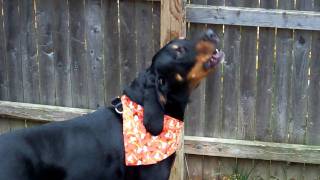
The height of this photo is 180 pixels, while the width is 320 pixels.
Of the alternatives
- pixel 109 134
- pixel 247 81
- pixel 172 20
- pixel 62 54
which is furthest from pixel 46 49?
pixel 109 134

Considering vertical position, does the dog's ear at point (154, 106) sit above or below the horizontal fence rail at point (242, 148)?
above

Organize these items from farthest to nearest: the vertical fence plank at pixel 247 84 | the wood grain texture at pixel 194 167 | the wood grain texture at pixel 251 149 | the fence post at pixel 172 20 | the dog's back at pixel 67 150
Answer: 1. the wood grain texture at pixel 194 167
2. the wood grain texture at pixel 251 149
3. the vertical fence plank at pixel 247 84
4. the fence post at pixel 172 20
5. the dog's back at pixel 67 150

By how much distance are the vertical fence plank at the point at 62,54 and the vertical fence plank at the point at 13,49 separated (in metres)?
0.42

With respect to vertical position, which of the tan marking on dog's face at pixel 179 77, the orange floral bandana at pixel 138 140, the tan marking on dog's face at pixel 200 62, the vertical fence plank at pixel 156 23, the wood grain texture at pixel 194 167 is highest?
the vertical fence plank at pixel 156 23

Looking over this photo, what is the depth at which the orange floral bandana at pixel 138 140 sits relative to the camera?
414cm

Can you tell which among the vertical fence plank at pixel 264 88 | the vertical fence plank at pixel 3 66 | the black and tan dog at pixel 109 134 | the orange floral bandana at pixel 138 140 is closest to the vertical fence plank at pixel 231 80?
the vertical fence plank at pixel 264 88

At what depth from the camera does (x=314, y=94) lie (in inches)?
223

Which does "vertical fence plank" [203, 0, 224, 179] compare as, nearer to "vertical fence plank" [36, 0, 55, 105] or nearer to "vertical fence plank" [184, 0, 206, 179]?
"vertical fence plank" [184, 0, 206, 179]

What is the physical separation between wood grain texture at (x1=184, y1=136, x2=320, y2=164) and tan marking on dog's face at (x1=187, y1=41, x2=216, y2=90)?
5.63 ft

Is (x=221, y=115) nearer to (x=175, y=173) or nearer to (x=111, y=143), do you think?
(x=175, y=173)

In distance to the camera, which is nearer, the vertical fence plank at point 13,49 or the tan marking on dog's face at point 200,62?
the tan marking on dog's face at point 200,62

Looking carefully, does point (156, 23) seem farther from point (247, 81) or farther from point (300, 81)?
point (300, 81)

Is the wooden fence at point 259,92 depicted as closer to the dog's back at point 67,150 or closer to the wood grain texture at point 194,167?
the wood grain texture at point 194,167

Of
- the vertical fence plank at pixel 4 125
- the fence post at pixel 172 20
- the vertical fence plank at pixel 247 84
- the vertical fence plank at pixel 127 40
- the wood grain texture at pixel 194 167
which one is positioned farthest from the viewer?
the vertical fence plank at pixel 4 125
